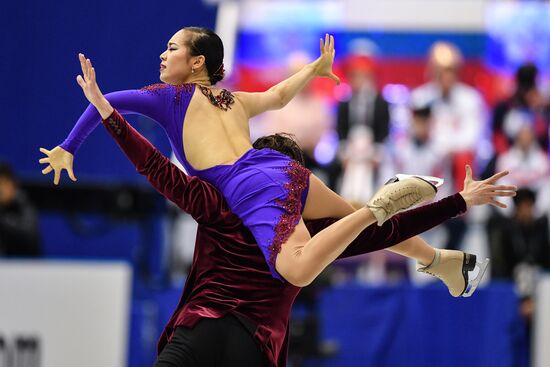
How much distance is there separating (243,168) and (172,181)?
31cm

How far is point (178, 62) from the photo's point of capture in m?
4.69

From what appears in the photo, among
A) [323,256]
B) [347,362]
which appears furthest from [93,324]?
[323,256]

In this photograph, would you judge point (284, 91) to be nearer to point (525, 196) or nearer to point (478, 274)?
point (478, 274)

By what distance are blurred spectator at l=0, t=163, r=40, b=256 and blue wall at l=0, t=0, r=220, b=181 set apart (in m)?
0.23

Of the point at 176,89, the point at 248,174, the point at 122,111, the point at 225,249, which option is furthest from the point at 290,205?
the point at 122,111

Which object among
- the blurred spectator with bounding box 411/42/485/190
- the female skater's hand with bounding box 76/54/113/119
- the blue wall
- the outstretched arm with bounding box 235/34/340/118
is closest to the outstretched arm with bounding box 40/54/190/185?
the female skater's hand with bounding box 76/54/113/119

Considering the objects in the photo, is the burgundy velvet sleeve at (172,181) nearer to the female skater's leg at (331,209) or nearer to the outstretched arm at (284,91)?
the female skater's leg at (331,209)

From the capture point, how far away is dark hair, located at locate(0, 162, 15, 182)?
26.5 feet

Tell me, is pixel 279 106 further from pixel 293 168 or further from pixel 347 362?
pixel 347 362

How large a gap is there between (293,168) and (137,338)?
3.86 m

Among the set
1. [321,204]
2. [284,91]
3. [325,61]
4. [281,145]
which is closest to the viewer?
Answer: [321,204]

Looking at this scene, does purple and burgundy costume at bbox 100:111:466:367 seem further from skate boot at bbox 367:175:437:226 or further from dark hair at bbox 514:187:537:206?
dark hair at bbox 514:187:537:206

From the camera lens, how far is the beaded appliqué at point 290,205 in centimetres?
428

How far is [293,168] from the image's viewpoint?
4488 mm
